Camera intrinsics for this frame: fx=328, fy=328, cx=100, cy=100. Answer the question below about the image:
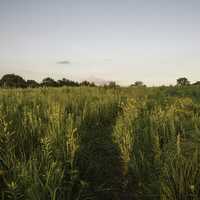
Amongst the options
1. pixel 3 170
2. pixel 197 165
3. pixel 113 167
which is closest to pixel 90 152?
pixel 113 167

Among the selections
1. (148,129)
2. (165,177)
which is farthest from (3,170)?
(148,129)

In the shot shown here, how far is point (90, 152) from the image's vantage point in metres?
3.89

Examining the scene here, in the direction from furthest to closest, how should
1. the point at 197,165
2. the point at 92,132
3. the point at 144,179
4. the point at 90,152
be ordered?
the point at 92,132 → the point at 90,152 → the point at 144,179 → the point at 197,165

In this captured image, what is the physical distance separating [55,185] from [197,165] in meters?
1.17

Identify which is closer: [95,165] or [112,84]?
[95,165]

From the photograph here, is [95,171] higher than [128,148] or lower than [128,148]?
lower

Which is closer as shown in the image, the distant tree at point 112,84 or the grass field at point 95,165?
the grass field at point 95,165

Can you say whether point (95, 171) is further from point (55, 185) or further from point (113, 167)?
point (55, 185)

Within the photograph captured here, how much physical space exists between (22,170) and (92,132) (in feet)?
7.20

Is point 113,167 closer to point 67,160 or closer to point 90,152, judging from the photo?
point 90,152

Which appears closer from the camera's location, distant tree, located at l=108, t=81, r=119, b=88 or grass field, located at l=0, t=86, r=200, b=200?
grass field, located at l=0, t=86, r=200, b=200

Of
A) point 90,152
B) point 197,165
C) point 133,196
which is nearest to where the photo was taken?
point 197,165

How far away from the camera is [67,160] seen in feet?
9.82

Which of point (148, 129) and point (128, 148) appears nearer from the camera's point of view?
point (128, 148)
